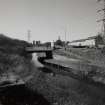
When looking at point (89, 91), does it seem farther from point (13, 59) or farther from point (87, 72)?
point (13, 59)

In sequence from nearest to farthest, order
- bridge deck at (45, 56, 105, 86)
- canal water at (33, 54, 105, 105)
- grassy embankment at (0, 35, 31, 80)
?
canal water at (33, 54, 105, 105), bridge deck at (45, 56, 105, 86), grassy embankment at (0, 35, 31, 80)

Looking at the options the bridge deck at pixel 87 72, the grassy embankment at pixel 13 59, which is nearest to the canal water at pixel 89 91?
the bridge deck at pixel 87 72

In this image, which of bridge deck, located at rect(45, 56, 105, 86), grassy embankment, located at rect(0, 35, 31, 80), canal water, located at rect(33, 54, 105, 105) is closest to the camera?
canal water, located at rect(33, 54, 105, 105)

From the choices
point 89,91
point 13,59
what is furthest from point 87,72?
point 13,59

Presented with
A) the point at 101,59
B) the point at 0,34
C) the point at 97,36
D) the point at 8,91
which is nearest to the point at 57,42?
the point at 97,36

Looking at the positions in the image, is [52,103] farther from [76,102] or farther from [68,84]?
[68,84]

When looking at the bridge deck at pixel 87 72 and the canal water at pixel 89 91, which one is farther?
the bridge deck at pixel 87 72

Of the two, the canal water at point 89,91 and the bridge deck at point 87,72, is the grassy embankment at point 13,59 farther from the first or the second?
the canal water at point 89,91

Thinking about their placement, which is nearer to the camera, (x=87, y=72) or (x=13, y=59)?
(x=87, y=72)

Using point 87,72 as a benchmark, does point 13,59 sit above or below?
above

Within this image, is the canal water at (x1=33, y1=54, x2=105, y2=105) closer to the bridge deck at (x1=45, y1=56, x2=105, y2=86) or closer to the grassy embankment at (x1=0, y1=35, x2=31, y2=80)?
the bridge deck at (x1=45, y1=56, x2=105, y2=86)

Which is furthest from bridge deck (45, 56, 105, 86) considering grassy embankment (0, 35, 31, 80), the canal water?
grassy embankment (0, 35, 31, 80)

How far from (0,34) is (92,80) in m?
39.5

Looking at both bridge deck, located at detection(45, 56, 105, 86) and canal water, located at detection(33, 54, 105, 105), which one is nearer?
canal water, located at detection(33, 54, 105, 105)
